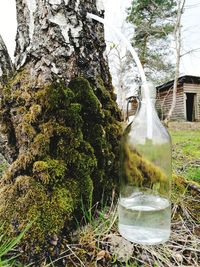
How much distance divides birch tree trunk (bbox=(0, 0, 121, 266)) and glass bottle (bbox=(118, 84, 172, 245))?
0.10 metres

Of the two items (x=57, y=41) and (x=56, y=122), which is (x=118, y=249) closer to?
(x=56, y=122)

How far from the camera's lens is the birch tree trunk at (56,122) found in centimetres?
115

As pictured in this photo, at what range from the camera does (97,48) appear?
1467 millimetres

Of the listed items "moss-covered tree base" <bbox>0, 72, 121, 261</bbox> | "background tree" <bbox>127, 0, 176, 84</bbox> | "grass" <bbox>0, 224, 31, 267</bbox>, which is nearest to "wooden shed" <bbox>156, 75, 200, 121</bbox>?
"background tree" <bbox>127, 0, 176, 84</bbox>

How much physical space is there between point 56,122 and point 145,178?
54cm

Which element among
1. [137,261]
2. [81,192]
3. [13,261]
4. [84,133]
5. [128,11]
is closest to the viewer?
[13,261]

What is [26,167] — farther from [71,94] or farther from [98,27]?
[98,27]

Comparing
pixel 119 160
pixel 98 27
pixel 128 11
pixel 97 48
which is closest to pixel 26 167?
pixel 119 160

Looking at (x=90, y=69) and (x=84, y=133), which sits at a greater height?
(x=90, y=69)

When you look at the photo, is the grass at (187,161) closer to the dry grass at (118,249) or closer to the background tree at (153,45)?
the dry grass at (118,249)

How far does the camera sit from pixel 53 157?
4.09ft

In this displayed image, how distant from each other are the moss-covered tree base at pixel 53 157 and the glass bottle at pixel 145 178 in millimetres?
103

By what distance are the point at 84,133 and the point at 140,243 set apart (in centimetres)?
53

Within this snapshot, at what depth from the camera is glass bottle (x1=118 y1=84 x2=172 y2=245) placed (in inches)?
47.2
